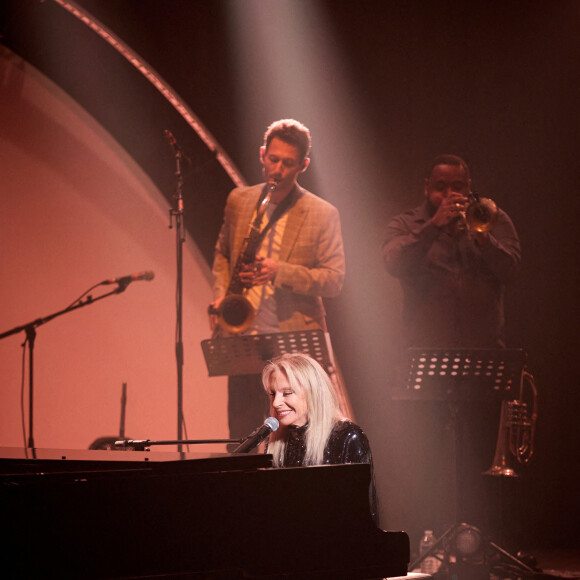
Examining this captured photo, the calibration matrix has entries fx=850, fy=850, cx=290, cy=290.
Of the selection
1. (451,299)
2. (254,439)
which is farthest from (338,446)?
(451,299)

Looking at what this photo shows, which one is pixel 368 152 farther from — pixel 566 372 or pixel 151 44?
pixel 566 372

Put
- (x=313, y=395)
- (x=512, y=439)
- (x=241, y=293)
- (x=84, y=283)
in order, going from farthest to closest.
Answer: (x=84, y=283), (x=241, y=293), (x=512, y=439), (x=313, y=395)

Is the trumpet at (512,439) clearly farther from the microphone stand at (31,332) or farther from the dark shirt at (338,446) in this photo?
the microphone stand at (31,332)

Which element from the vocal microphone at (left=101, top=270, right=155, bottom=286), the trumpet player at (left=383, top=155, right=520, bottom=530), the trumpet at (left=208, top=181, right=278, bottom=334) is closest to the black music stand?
the trumpet player at (left=383, top=155, right=520, bottom=530)

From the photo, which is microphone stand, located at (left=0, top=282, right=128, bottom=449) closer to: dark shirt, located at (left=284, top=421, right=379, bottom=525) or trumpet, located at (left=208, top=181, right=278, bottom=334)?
trumpet, located at (left=208, top=181, right=278, bottom=334)

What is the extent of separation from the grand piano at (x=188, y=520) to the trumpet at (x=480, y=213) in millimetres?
3049

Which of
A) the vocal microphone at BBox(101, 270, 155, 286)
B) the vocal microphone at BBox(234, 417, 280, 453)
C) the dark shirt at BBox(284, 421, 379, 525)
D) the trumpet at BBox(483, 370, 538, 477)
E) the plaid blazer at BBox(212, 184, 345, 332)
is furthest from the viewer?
the vocal microphone at BBox(101, 270, 155, 286)

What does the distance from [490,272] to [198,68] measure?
8.04 feet

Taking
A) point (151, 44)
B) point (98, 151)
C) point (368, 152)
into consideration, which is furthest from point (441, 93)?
point (98, 151)

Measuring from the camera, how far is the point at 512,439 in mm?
5125

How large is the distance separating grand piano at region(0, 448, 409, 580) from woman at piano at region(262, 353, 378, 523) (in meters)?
0.65

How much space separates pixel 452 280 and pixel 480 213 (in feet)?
1.65

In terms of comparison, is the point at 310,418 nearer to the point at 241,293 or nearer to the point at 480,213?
the point at 241,293

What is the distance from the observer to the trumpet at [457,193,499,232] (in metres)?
5.30
